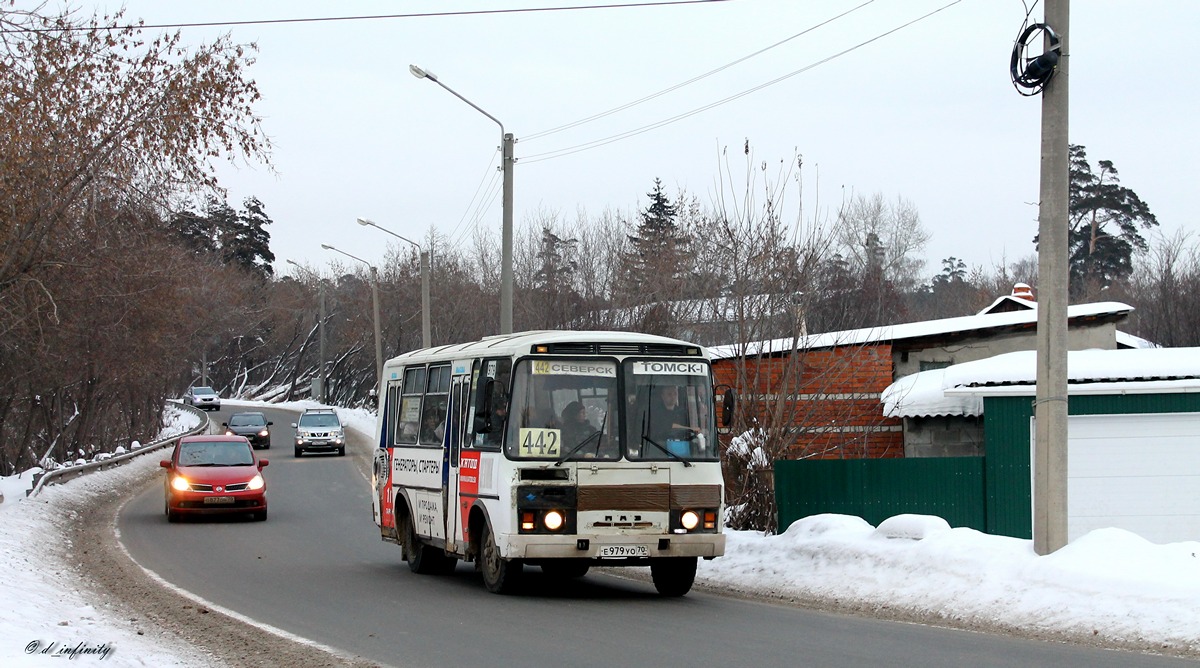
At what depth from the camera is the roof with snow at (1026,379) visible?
19.6 m

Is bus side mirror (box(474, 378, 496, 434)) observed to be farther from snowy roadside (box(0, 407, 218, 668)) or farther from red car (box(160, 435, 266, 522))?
red car (box(160, 435, 266, 522))

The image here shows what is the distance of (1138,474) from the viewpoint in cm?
1956

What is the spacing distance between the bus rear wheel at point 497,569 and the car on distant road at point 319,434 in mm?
34738

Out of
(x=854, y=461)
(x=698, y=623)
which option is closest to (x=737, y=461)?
(x=854, y=461)

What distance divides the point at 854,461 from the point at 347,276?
278 ft

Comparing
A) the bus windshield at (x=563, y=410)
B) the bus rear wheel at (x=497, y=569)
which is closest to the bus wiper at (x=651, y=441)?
the bus windshield at (x=563, y=410)

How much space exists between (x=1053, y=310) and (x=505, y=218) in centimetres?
1437

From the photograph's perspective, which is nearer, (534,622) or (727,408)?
(534,622)

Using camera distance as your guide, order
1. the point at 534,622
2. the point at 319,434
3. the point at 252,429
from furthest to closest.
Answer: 1. the point at 252,429
2. the point at 319,434
3. the point at 534,622

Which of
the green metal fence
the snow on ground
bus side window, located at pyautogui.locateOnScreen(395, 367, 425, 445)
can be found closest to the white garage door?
the green metal fence

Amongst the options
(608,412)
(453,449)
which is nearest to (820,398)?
(453,449)

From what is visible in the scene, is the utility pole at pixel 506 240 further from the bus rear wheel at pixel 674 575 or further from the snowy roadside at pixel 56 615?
the bus rear wheel at pixel 674 575

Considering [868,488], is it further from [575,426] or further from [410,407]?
[410,407]

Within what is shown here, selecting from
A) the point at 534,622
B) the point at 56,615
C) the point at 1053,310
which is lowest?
the point at 534,622
